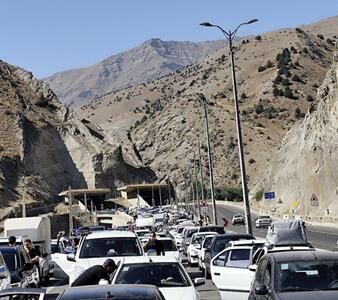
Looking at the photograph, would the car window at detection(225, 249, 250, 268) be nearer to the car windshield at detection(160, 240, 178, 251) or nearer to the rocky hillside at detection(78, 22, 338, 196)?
the car windshield at detection(160, 240, 178, 251)

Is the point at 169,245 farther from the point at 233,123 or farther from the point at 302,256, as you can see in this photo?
the point at 233,123

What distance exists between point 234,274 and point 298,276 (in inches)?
239

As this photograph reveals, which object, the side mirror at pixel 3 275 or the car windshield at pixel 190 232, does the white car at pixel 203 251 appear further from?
the side mirror at pixel 3 275

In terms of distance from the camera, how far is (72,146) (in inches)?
5763

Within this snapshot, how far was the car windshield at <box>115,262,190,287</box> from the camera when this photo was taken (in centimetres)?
1309

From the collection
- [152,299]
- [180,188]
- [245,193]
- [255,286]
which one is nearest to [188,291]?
[255,286]

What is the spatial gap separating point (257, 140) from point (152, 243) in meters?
142

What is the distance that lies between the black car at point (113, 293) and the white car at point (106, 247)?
10.4m

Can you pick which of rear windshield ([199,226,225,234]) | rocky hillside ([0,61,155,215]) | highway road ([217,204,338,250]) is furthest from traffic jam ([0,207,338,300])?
rocky hillside ([0,61,155,215])

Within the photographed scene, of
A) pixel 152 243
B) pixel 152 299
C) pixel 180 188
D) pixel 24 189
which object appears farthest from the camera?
pixel 180 188

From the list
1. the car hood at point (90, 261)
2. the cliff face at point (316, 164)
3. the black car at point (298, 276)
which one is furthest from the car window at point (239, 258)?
the cliff face at point (316, 164)

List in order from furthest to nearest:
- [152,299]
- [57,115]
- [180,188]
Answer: [180,188], [57,115], [152,299]

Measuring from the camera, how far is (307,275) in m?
11.1

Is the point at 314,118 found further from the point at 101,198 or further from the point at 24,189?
the point at 101,198
